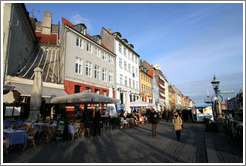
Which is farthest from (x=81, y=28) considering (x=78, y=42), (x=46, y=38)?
(x=46, y=38)

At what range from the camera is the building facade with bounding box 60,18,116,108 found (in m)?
20.3

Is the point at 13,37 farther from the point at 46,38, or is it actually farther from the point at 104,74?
the point at 104,74

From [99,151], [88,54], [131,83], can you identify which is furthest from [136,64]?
[99,151]

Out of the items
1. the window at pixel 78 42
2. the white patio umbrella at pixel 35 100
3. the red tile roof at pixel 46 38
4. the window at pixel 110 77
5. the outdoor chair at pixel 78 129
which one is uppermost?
the red tile roof at pixel 46 38

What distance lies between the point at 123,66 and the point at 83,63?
12.3 meters

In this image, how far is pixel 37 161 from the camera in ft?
17.3

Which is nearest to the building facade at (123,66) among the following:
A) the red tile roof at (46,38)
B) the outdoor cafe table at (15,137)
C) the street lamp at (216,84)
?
the red tile roof at (46,38)

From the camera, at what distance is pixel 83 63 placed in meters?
22.8

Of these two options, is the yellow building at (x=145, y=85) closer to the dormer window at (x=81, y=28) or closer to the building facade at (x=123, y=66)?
the building facade at (x=123, y=66)

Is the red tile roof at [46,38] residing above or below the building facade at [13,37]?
above

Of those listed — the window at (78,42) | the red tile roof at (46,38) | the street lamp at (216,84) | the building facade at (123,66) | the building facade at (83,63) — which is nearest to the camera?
the street lamp at (216,84)

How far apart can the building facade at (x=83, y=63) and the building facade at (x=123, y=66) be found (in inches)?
91.3

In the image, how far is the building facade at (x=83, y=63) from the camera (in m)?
20.3

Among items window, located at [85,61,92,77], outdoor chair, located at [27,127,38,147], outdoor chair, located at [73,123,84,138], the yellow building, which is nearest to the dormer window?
window, located at [85,61,92,77]
